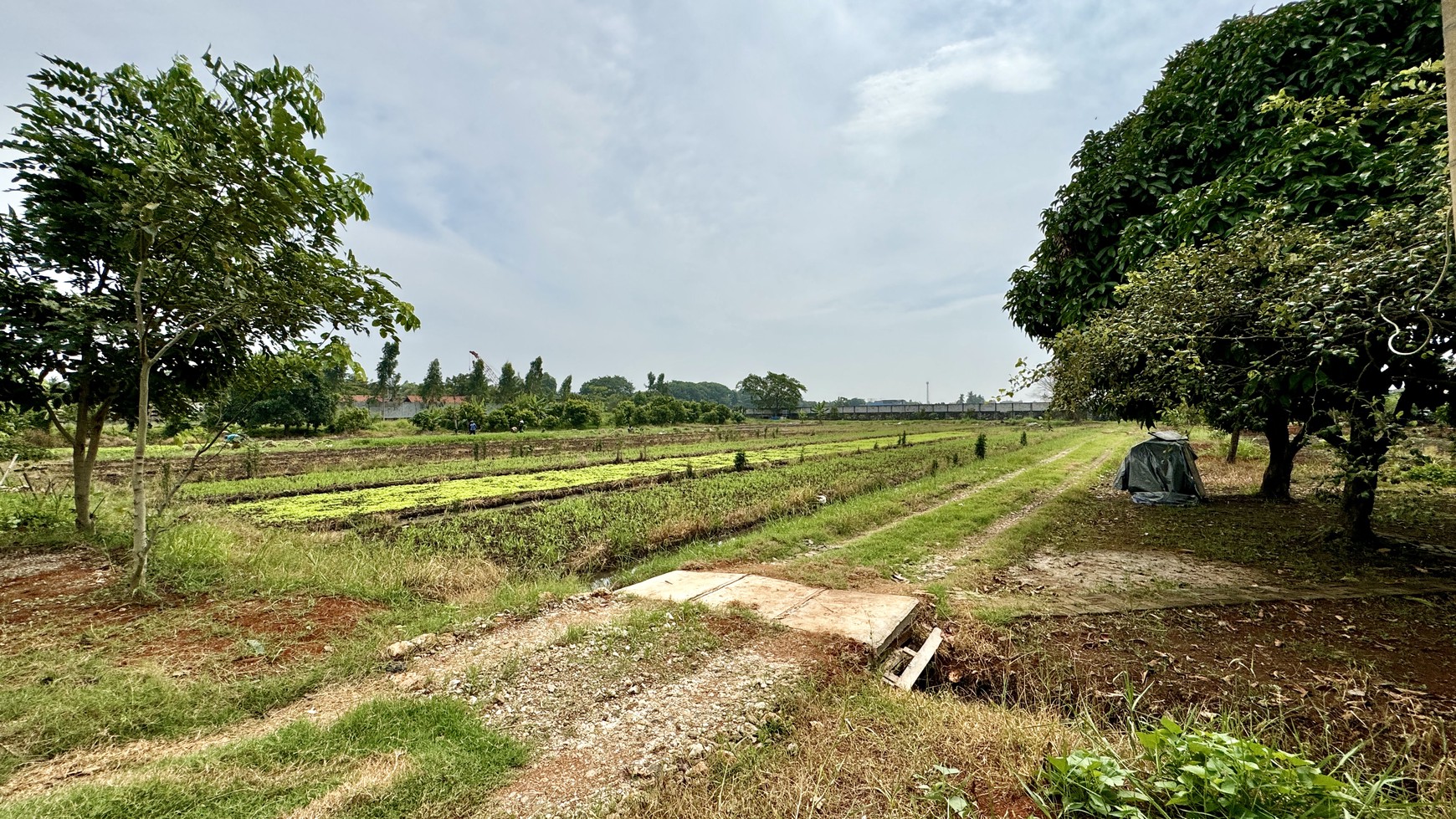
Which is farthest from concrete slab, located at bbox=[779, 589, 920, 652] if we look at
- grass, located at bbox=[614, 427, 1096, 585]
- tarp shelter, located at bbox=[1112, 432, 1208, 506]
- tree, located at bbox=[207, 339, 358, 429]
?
tarp shelter, located at bbox=[1112, 432, 1208, 506]

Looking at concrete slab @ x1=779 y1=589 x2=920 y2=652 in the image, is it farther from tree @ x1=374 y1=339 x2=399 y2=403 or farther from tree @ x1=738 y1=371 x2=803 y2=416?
tree @ x1=738 y1=371 x2=803 y2=416

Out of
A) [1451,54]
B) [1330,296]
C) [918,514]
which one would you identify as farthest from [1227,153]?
[1451,54]

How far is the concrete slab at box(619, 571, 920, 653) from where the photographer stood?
14.7 feet

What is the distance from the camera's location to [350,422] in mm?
38312

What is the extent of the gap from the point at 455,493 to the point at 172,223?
10400 mm

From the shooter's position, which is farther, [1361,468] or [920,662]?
[1361,468]

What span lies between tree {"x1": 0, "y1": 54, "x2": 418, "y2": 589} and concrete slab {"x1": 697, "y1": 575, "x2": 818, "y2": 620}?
481cm

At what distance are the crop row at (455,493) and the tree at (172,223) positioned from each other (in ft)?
18.7

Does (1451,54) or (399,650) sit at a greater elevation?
(1451,54)

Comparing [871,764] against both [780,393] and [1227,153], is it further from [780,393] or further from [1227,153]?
[780,393]

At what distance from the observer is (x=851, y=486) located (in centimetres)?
1416

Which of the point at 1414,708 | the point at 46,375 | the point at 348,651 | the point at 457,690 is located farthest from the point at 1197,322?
the point at 46,375

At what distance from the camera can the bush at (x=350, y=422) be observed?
121ft

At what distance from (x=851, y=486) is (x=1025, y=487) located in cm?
503
